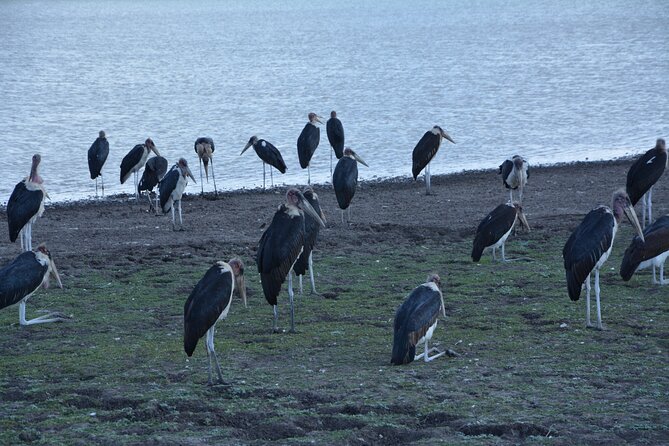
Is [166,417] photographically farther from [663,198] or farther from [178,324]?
[663,198]

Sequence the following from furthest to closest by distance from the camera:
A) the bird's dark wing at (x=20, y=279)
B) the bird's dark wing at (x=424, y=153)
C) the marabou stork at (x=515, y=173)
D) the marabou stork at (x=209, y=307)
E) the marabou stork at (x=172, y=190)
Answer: the bird's dark wing at (x=424, y=153) → the marabou stork at (x=515, y=173) → the marabou stork at (x=172, y=190) → the bird's dark wing at (x=20, y=279) → the marabou stork at (x=209, y=307)

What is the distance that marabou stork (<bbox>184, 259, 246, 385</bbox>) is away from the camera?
9062 millimetres

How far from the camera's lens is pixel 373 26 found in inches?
Result: 4070

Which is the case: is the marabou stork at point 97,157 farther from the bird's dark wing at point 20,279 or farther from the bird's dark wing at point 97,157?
the bird's dark wing at point 20,279

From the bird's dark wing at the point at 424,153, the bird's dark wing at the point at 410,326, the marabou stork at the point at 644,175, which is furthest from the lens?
the bird's dark wing at the point at 424,153

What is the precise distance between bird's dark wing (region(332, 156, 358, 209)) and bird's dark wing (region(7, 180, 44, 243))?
4104 mm

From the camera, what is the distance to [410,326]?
31.5 feet

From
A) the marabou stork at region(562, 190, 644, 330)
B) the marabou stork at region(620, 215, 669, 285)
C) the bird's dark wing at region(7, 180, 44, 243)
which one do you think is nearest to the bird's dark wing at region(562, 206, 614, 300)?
the marabou stork at region(562, 190, 644, 330)

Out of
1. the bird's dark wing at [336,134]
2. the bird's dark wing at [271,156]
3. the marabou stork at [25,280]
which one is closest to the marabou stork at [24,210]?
the marabou stork at [25,280]

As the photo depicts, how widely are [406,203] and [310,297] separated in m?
6.72

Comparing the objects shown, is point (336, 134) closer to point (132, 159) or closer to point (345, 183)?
point (132, 159)

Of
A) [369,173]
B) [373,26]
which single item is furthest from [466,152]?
[373,26]

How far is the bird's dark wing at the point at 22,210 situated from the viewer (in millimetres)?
14125

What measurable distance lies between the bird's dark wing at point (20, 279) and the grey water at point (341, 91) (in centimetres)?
1057
